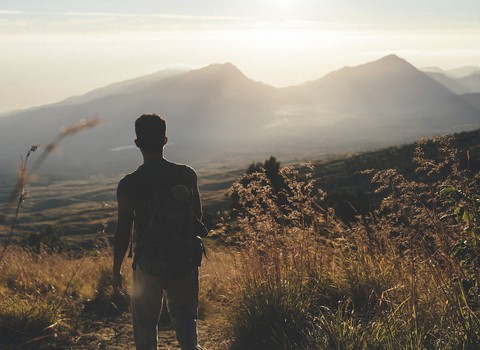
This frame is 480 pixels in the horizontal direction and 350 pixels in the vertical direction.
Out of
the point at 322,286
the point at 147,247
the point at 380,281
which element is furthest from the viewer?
the point at 322,286

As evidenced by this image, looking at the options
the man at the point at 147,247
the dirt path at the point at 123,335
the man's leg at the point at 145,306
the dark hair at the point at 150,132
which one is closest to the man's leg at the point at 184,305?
the man at the point at 147,247

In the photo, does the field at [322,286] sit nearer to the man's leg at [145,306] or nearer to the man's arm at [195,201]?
the man's leg at [145,306]

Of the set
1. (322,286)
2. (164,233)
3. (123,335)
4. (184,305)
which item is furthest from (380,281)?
(123,335)

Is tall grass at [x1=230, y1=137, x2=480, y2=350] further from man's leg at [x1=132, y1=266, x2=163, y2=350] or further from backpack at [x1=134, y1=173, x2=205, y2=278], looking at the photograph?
backpack at [x1=134, y1=173, x2=205, y2=278]

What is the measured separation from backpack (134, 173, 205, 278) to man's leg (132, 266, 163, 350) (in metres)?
0.10

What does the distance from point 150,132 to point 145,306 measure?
139cm

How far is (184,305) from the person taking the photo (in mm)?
4215

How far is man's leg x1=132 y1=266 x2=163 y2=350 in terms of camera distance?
4121mm

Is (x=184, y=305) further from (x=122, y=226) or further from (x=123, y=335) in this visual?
(x=123, y=335)

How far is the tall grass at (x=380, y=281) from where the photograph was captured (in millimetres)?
4016

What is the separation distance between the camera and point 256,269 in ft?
18.0

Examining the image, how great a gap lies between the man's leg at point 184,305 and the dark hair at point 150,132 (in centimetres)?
107

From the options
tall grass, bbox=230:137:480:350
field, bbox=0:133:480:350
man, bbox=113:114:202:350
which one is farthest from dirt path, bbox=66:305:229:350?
man, bbox=113:114:202:350

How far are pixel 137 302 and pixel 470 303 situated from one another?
2655 millimetres
